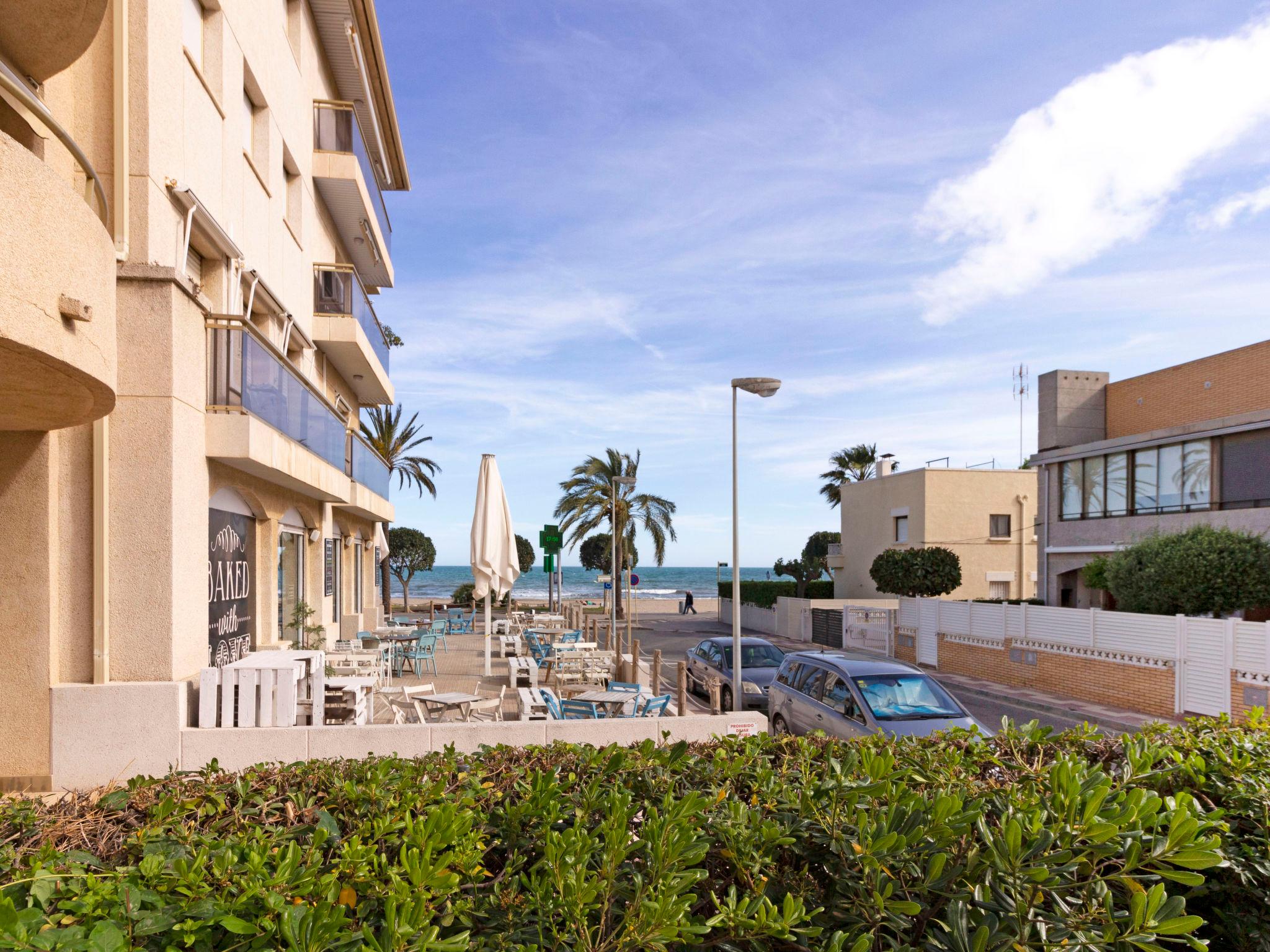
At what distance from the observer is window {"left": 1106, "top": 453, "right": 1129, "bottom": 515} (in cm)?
2703

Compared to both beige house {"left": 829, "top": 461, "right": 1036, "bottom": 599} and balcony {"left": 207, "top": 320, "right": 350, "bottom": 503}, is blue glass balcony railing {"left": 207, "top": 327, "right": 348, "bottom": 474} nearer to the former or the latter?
balcony {"left": 207, "top": 320, "right": 350, "bottom": 503}

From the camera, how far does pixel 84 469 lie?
28.6 feet

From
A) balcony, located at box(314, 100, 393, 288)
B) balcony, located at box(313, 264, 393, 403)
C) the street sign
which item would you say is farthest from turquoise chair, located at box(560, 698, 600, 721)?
the street sign

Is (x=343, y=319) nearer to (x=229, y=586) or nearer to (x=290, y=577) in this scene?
(x=290, y=577)

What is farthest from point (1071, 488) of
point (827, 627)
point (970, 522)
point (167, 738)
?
point (167, 738)

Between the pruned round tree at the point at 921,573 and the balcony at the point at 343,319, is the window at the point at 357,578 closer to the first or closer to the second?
the balcony at the point at 343,319

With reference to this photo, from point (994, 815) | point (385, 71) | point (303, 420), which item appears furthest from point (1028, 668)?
point (385, 71)

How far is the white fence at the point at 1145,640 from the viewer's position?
14602 millimetres

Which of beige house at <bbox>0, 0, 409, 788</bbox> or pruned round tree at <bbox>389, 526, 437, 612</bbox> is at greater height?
beige house at <bbox>0, 0, 409, 788</bbox>

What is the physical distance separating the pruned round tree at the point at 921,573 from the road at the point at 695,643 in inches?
167

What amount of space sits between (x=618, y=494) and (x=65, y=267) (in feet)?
108

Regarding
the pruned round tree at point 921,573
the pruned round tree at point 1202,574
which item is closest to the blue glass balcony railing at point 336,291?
the pruned round tree at point 1202,574

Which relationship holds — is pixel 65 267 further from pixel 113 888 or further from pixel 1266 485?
pixel 1266 485

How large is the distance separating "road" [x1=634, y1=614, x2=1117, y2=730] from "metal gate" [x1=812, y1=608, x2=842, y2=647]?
0.87 m
